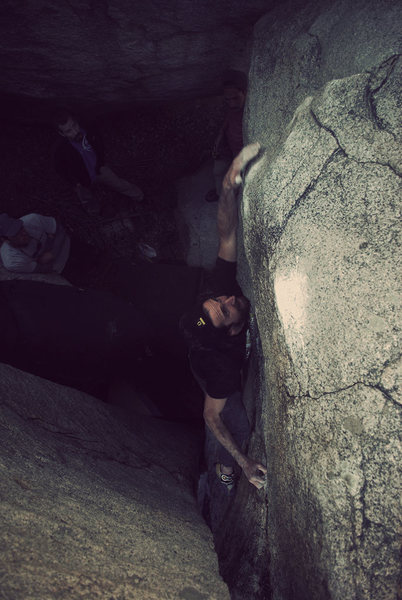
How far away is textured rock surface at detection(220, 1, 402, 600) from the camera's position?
93cm

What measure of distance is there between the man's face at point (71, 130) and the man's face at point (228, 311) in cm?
173

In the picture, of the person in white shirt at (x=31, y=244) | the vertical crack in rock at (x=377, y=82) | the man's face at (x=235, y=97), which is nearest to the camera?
the vertical crack in rock at (x=377, y=82)

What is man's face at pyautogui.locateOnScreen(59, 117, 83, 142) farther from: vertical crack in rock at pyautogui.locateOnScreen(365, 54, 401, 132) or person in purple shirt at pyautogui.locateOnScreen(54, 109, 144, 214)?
vertical crack in rock at pyautogui.locateOnScreen(365, 54, 401, 132)

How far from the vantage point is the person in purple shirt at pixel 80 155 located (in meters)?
2.64

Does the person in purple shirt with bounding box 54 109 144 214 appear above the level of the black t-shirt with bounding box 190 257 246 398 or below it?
above

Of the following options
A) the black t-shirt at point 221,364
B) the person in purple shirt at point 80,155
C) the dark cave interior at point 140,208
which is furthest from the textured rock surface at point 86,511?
the person in purple shirt at point 80,155

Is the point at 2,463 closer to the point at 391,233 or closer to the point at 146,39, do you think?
the point at 391,233

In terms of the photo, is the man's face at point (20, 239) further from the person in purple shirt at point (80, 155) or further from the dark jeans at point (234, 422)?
the dark jeans at point (234, 422)

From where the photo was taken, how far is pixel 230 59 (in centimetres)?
236

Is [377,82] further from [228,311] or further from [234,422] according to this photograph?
[234,422]

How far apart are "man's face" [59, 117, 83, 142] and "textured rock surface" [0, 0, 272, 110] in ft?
1.00

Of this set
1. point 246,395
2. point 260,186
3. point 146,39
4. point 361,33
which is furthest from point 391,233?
point 146,39

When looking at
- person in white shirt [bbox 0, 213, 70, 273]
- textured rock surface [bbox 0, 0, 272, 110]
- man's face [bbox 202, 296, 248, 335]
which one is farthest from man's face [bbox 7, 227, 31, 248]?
man's face [bbox 202, 296, 248, 335]

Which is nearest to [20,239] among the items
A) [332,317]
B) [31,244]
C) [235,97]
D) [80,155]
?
[31,244]
